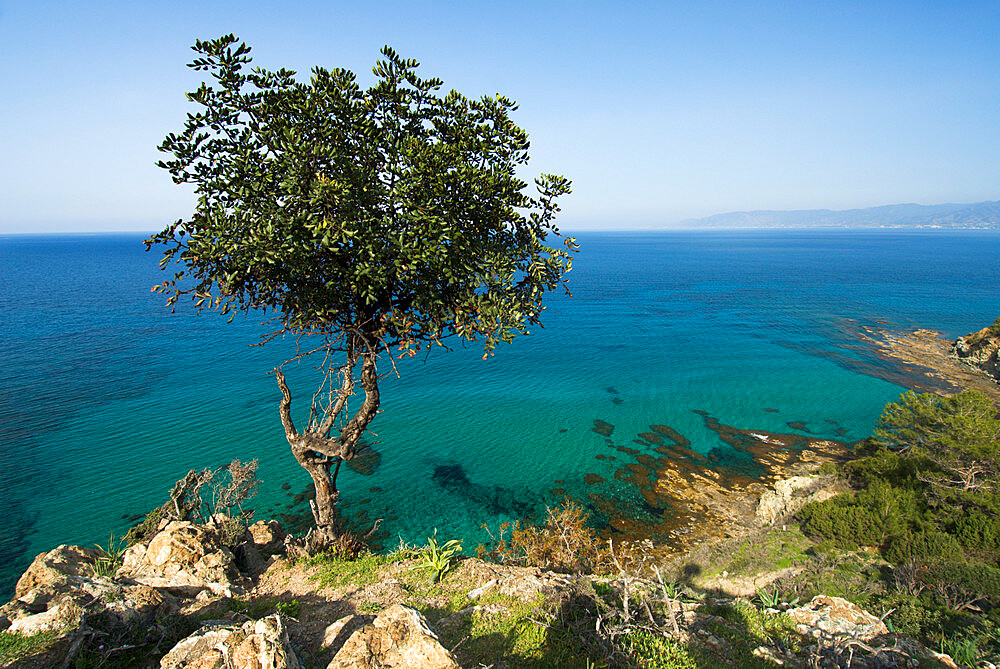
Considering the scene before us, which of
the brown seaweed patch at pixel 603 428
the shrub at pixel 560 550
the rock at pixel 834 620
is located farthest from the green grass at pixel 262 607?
the brown seaweed patch at pixel 603 428

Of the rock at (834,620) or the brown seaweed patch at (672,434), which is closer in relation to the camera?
the rock at (834,620)

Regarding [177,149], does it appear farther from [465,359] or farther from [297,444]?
[465,359]

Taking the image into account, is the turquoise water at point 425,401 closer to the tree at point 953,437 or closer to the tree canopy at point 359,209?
the tree at point 953,437

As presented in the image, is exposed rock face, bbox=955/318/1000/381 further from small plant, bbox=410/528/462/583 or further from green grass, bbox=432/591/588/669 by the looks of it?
small plant, bbox=410/528/462/583

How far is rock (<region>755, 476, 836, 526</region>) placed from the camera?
2583 cm

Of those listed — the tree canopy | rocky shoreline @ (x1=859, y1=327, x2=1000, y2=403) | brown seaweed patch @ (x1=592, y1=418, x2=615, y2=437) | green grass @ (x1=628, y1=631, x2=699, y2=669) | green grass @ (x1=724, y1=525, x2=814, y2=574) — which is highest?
the tree canopy

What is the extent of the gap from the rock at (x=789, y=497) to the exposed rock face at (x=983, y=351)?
4136cm

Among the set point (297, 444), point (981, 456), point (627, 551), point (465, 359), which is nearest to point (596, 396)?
point (465, 359)

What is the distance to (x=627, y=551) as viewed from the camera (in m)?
23.2

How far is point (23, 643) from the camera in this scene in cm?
798

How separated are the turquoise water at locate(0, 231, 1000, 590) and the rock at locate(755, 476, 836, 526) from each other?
24.5ft

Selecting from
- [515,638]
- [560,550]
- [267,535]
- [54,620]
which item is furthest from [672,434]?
[54,620]

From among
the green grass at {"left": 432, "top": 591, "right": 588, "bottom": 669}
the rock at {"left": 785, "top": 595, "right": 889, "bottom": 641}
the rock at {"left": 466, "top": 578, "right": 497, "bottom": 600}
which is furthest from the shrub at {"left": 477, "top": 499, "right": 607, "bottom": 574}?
the rock at {"left": 785, "top": 595, "right": 889, "bottom": 641}

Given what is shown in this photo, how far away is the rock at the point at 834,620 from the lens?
40.1ft
